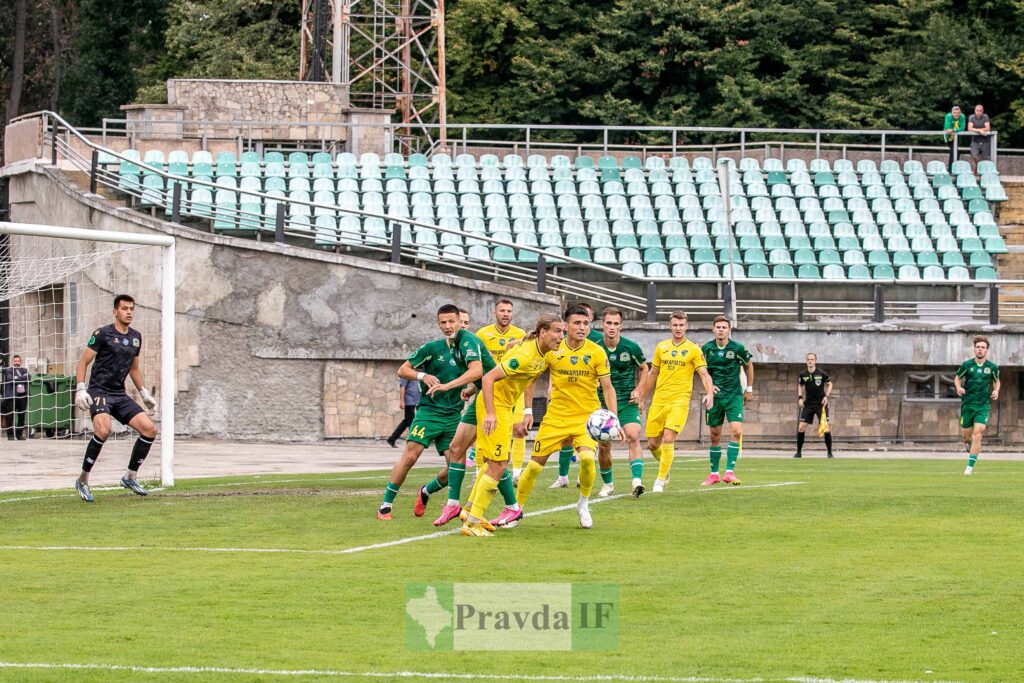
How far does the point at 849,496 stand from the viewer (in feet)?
58.8

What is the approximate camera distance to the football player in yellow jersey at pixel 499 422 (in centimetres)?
1359

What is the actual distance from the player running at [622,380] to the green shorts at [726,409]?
1.45 meters

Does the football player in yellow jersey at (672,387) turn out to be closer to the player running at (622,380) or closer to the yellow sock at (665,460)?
the yellow sock at (665,460)

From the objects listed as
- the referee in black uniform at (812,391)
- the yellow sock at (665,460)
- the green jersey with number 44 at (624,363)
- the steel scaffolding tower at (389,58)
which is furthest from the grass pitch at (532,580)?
the steel scaffolding tower at (389,58)

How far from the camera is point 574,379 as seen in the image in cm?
1416

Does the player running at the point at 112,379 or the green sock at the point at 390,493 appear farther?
the player running at the point at 112,379

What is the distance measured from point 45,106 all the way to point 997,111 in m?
34.7

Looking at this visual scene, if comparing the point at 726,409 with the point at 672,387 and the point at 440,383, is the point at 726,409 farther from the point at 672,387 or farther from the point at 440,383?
the point at 440,383

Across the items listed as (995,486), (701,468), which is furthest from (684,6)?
(995,486)

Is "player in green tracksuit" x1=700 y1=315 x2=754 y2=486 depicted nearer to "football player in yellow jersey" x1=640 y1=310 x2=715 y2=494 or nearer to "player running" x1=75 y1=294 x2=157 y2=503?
"football player in yellow jersey" x1=640 y1=310 x2=715 y2=494

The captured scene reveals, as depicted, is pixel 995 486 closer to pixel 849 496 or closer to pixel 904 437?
pixel 849 496

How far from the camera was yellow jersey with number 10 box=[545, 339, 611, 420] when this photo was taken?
14.2 metres

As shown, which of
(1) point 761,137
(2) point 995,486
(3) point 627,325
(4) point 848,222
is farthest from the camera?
(1) point 761,137

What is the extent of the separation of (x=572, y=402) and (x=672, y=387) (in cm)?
472
